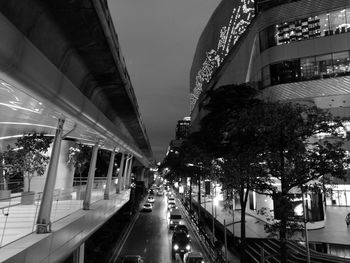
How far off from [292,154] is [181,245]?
44.5 ft

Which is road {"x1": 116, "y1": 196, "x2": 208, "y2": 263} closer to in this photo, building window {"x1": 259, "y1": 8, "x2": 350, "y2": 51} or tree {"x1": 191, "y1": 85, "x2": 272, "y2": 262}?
tree {"x1": 191, "y1": 85, "x2": 272, "y2": 262}

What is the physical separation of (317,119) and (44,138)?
1473 cm

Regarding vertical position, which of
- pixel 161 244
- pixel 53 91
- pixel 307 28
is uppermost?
pixel 307 28

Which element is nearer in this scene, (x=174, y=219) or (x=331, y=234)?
(x=331, y=234)

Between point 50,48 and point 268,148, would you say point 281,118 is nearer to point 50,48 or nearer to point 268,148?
point 268,148

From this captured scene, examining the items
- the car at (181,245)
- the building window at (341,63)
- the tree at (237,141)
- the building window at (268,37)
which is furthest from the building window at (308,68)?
the car at (181,245)

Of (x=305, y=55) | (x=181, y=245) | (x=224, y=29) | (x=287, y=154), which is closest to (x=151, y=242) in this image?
(x=181, y=245)

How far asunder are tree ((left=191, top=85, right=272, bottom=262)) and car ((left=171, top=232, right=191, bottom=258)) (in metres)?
5.93

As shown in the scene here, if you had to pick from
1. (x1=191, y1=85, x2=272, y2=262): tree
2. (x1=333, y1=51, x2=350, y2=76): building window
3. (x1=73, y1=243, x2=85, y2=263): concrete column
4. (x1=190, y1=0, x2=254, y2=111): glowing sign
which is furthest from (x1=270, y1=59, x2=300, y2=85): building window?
(x1=73, y1=243, x2=85, y2=263): concrete column

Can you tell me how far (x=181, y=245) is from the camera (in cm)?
2098

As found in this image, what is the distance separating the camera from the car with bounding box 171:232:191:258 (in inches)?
815

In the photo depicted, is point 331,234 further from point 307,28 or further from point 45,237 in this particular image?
point 45,237

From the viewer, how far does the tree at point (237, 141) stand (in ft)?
39.1

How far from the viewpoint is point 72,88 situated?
26.6ft
